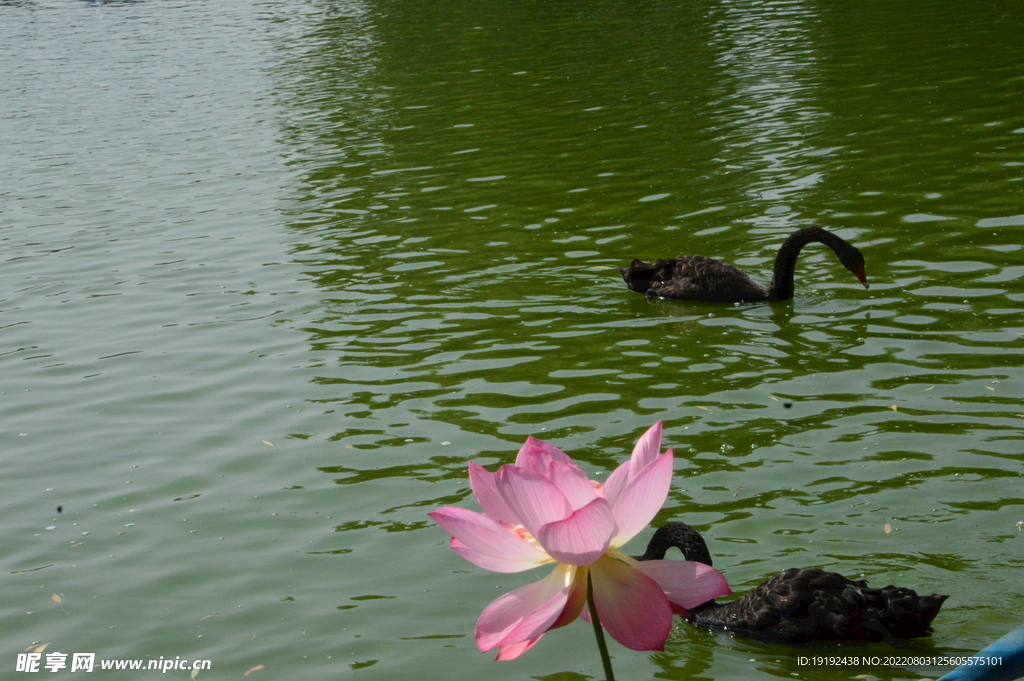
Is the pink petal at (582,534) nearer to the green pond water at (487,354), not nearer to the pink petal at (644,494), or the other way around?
the pink petal at (644,494)

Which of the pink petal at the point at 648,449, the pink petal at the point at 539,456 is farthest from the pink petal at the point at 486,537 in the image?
the pink petal at the point at 648,449

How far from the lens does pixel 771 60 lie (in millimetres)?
22156

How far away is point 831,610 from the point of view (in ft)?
16.6

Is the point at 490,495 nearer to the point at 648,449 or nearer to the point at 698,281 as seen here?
the point at 648,449

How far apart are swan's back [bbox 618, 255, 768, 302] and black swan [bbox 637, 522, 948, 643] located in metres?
5.40

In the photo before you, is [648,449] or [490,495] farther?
[648,449]

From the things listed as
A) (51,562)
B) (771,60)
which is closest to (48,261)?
(51,562)

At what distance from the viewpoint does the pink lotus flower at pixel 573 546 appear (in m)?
1.71

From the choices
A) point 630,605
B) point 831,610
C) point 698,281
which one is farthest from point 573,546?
point 698,281

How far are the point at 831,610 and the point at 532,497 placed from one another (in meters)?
3.74

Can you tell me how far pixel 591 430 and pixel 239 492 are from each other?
2447mm

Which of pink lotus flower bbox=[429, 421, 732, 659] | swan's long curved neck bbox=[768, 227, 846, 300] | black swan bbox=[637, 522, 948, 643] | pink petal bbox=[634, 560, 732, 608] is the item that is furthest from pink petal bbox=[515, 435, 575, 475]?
swan's long curved neck bbox=[768, 227, 846, 300]

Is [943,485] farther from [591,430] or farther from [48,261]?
[48,261]

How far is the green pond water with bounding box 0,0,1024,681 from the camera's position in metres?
6.07
